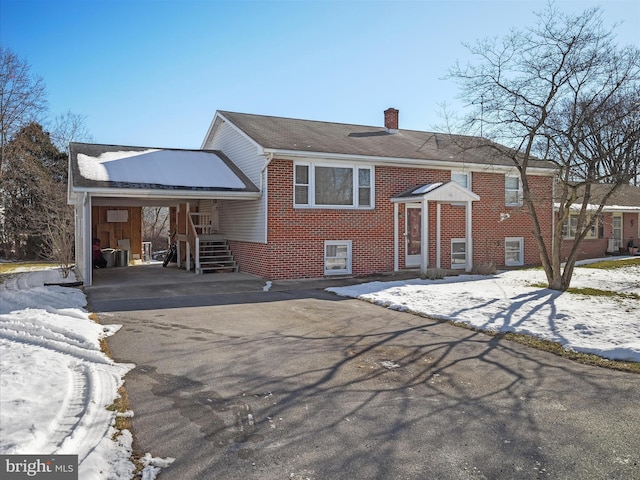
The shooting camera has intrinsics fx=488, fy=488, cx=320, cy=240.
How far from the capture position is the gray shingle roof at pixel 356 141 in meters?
14.4

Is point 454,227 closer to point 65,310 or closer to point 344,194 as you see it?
point 344,194

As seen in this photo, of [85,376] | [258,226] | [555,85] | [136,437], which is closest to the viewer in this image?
[136,437]

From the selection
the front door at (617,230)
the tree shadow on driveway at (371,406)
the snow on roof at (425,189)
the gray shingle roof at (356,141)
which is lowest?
the tree shadow on driveway at (371,406)

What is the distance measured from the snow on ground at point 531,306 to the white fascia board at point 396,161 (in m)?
3.79

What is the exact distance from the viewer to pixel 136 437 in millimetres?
3871

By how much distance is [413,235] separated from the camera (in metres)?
15.9

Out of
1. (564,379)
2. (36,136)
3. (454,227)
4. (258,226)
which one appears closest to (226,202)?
(258,226)

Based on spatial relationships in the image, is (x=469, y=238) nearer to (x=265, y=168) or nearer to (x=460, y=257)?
(x=460, y=257)

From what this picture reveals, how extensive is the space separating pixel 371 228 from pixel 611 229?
1507 cm

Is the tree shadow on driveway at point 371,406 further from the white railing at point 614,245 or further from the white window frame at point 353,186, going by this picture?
the white railing at point 614,245

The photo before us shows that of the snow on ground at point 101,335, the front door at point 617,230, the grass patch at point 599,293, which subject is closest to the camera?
the snow on ground at point 101,335

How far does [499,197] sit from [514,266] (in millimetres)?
2551

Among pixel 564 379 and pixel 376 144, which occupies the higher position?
pixel 376 144

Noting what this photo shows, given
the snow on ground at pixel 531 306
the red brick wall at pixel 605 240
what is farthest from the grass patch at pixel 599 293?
the red brick wall at pixel 605 240
